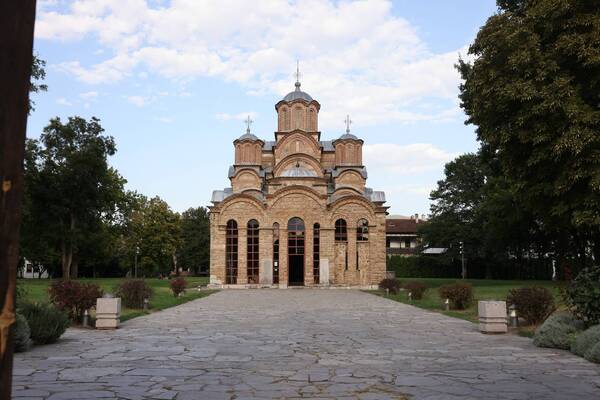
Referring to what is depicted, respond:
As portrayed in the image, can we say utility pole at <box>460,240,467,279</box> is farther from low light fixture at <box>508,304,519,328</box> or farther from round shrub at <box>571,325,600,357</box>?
round shrub at <box>571,325,600,357</box>

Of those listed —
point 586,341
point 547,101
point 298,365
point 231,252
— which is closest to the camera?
point 298,365

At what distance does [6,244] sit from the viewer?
2008 millimetres

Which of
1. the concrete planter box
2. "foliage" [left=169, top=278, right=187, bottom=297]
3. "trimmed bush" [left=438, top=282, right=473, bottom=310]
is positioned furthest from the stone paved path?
"foliage" [left=169, top=278, right=187, bottom=297]

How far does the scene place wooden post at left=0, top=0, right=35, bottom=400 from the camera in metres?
1.99

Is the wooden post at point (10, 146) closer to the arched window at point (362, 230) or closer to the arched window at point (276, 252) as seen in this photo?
the arched window at point (276, 252)

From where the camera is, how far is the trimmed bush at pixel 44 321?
9180 millimetres

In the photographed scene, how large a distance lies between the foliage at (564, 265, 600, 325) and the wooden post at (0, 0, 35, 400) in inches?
370

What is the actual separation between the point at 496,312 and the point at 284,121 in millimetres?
32856

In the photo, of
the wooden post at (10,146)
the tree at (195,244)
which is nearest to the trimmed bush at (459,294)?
the wooden post at (10,146)

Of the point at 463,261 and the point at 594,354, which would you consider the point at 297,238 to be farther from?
the point at 594,354

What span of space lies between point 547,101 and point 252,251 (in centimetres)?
2431

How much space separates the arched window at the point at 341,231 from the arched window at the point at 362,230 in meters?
0.81

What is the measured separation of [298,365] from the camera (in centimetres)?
746

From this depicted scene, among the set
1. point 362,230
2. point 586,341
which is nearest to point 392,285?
point 362,230
